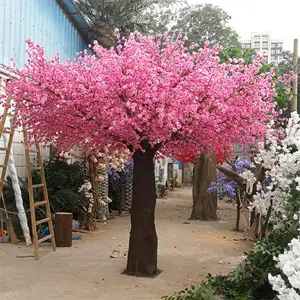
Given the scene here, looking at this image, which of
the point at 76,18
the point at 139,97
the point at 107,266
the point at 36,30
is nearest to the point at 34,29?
the point at 36,30

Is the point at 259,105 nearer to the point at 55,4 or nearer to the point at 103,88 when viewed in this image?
the point at 103,88

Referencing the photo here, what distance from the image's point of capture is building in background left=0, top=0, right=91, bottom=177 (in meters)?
7.84

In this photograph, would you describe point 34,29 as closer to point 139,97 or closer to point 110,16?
point 110,16

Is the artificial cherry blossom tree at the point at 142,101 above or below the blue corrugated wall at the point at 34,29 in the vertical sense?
below

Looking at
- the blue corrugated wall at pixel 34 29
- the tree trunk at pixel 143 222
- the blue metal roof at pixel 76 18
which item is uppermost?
the blue metal roof at pixel 76 18

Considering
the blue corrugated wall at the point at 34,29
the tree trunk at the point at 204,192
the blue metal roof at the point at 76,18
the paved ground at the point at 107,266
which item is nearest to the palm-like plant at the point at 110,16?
the blue metal roof at the point at 76,18

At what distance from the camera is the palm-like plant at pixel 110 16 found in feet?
37.5

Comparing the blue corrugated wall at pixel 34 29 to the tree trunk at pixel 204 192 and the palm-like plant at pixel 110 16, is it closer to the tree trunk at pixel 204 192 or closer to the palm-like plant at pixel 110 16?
the palm-like plant at pixel 110 16

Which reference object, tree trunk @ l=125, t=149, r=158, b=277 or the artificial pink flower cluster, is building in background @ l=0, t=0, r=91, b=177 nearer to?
the artificial pink flower cluster

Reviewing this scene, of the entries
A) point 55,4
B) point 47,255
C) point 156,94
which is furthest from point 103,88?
point 55,4

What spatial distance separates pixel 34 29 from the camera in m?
8.93

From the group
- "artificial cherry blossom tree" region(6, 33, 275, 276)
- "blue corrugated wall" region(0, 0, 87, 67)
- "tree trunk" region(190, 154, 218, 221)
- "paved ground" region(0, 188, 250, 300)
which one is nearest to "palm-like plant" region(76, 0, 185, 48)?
"blue corrugated wall" region(0, 0, 87, 67)

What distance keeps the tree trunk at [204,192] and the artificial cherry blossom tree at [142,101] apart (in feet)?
19.9

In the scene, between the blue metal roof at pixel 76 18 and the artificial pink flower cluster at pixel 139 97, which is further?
the blue metal roof at pixel 76 18
